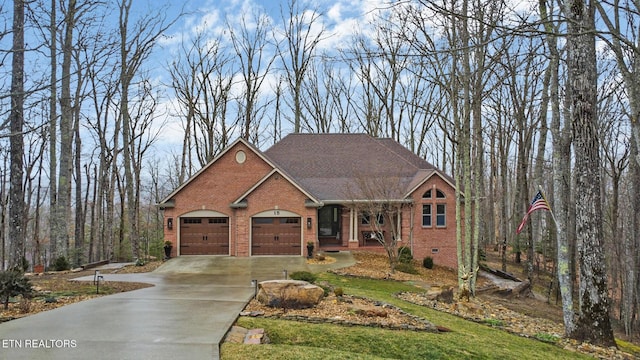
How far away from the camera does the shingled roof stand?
2642 centimetres

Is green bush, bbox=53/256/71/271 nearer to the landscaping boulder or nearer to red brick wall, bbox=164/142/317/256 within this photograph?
red brick wall, bbox=164/142/317/256

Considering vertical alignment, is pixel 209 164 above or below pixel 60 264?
above

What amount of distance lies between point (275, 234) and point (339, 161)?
693cm

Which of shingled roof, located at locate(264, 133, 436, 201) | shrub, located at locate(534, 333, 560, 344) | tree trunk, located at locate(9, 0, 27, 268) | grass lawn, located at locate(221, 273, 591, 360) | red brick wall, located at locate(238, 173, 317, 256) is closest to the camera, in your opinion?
grass lawn, located at locate(221, 273, 591, 360)

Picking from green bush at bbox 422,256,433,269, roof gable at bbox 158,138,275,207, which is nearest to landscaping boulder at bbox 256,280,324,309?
green bush at bbox 422,256,433,269

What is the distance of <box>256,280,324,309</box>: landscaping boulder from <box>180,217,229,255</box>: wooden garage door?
44.4 ft

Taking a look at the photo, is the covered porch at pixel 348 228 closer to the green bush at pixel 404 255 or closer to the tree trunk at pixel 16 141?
the green bush at pixel 404 255

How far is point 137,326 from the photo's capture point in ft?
27.3

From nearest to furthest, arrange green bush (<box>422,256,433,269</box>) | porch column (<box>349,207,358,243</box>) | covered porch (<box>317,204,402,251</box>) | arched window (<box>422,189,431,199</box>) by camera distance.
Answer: green bush (<box>422,256,433,269</box>)
arched window (<box>422,189,431,199</box>)
covered porch (<box>317,204,402,251</box>)
porch column (<box>349,207,358,243</box>)

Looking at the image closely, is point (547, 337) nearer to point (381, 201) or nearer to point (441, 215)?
point (381, 201)

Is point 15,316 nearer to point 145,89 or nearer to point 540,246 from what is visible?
point 145,89

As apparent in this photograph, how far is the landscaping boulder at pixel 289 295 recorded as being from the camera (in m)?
10.6

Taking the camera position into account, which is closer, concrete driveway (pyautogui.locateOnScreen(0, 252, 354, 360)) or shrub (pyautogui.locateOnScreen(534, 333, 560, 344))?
concrete driveway (pyautogui.locateOnScreen(0, 252, 354, 360))

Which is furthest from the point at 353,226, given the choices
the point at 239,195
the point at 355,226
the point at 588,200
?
the point at 588,200
